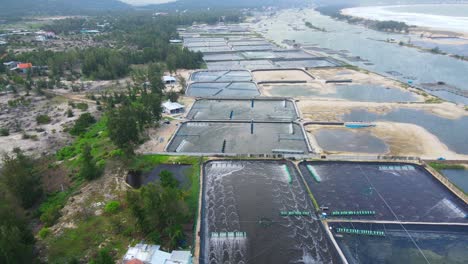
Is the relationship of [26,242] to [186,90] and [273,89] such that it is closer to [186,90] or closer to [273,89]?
[186,90]

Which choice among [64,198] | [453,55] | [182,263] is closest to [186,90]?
[64,198]

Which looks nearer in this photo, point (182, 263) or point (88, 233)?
point (182, 263)

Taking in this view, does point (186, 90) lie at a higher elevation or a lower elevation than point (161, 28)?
lower

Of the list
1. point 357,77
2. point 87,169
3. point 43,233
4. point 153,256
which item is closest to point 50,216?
point 43,233

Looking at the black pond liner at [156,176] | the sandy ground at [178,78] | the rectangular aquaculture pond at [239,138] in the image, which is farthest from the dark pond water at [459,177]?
the sandy ground at [178,78]

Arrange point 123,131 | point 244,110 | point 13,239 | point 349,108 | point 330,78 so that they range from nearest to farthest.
Result: 1. point 13,239
2. point 123,131
3. point 244,110
4. point 349,108
5. point 330,78

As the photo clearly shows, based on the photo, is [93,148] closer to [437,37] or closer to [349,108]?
[349,108]

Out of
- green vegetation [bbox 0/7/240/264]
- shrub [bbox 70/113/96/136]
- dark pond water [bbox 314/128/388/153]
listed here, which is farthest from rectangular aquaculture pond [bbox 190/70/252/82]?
dark pond water [bbox 314/128/388/153]
